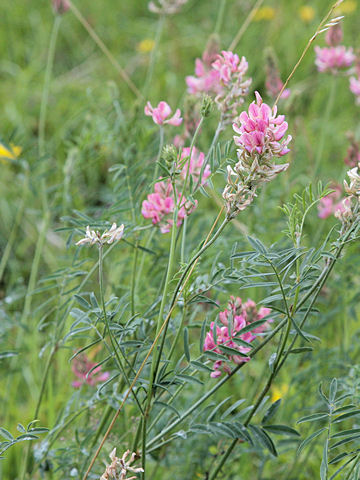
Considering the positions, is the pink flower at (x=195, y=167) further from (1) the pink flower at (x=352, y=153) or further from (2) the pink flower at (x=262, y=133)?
(1) the pink flower at (x=352, y=153)

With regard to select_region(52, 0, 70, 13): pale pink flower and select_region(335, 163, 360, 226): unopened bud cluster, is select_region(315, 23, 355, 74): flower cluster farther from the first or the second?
select_region(335, 163, 360, 226): unopened bud cluster

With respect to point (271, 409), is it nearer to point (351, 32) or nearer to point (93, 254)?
point (93, 254)

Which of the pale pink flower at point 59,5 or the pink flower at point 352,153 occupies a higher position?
the pale pink flower at point 59,5

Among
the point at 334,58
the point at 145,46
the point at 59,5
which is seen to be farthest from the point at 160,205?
the point at 145,46

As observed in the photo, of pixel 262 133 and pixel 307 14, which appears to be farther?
pixel 307 14

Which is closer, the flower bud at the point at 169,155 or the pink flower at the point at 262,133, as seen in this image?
the pink flower at the point at 262,133

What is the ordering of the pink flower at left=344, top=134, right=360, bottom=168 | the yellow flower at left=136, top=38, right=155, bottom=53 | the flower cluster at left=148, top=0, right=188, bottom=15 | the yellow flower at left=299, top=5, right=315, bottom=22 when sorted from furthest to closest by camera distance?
the yellow flower at left=299, top=5, right=315, bottom=22 < the yellow flower at left=136, top=38, right=155, bottom=53 < the flower cluster at left=148, top=0, right=188, bottom=15 < the pink flower at left=344, top=134, right=360, bottom=168

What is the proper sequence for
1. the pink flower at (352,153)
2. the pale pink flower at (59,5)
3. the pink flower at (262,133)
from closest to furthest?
1. the pink flower at (262,133)
2. the pink flower at (352,153)
3. the pale pink flower at (59,5)

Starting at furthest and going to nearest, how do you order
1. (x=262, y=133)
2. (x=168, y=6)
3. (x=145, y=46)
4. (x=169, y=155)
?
(x=145, y=46)
(x=168, y=6)
(x=169, y=155)
(x=262, y=133)

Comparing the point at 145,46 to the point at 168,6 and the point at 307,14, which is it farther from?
the point at 168,6

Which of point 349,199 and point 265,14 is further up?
point 349,199

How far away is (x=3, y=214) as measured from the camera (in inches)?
91.5

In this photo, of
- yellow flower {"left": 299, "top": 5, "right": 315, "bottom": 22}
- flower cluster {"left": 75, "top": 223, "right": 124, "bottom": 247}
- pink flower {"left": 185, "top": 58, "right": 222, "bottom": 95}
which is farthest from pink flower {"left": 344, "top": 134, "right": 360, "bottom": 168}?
yellow flower {"left": 299, "top": 5, "right": 315, "bottom": 22}

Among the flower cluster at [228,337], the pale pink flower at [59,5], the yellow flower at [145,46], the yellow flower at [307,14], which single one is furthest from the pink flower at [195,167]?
the yellow flower at [307,14]
